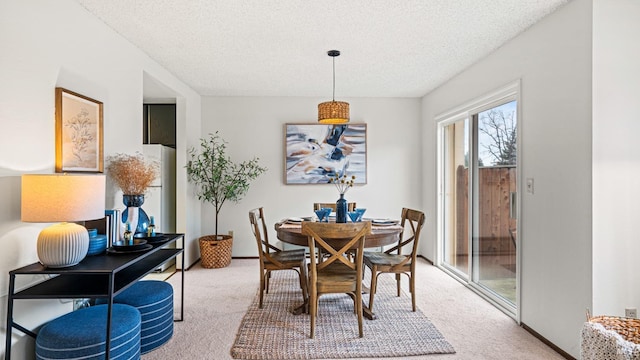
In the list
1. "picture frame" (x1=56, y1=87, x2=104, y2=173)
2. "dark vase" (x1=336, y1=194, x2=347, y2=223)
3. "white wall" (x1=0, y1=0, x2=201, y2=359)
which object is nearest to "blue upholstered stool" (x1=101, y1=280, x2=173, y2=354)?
"white wall" (x1=0, y1=0, x2=201, y2=359)

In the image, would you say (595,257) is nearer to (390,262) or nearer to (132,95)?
(390,262)

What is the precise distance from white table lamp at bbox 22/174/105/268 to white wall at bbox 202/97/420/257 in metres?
3.22

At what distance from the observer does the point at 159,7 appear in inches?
99.3

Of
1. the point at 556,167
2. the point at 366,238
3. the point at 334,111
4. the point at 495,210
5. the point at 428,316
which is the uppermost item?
the point at 334,111


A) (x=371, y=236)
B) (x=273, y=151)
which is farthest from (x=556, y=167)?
(x=273, y=151)

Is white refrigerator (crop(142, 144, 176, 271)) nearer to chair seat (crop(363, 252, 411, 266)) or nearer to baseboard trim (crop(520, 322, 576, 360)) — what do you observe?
chair seat (crop(363, 252, 411, 266))

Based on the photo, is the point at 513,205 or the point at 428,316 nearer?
the point at 428,316

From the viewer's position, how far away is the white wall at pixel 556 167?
231 centimetres

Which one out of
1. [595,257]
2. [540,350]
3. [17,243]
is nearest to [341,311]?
[540,350]

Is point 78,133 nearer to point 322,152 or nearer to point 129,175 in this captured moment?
point 129,175

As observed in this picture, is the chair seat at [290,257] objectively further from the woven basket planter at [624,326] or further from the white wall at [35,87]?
the woven basket planter at [624,326]

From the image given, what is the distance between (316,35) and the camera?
301 centimetres

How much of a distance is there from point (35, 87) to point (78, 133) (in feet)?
1.38

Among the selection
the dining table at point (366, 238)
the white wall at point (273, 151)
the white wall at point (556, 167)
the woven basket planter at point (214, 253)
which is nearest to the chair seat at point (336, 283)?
the dining table at point (366, 238)
